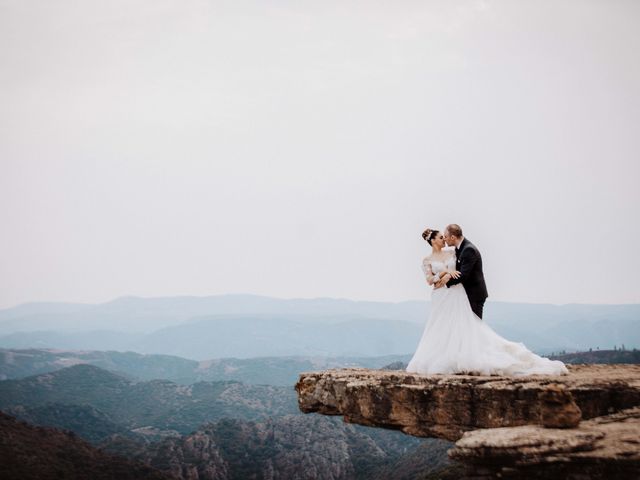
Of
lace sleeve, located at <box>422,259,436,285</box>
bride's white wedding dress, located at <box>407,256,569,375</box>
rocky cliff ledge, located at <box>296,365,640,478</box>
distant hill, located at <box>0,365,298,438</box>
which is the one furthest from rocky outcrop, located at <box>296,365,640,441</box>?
distant hill, located at <box>0,365,298,438</box>

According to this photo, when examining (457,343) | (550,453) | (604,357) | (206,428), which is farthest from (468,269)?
(604,357)

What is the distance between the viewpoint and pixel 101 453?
62156 millimetres

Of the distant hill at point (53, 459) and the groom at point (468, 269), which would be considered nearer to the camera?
the groom at point (468, 269)

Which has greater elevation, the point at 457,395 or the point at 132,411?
the point at 457,395

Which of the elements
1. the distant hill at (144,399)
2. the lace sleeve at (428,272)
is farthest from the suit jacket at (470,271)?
the distant hill at (144,399)

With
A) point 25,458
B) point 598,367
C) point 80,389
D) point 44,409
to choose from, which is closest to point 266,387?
point 80,389

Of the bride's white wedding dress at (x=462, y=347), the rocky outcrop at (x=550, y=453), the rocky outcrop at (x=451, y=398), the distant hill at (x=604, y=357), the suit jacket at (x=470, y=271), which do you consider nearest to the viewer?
the rocky outcrop at (x=550, y=453)

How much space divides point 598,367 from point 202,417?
11780 cm

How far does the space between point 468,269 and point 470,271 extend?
0.10 metres

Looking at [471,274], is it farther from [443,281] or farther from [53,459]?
[53,459]

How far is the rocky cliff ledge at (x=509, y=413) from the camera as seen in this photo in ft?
23.9

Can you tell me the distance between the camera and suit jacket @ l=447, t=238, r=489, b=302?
12.5 metres

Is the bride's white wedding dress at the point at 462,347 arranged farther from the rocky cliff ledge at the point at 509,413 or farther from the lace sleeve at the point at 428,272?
the rocky cliff ledge at the point at 509,413

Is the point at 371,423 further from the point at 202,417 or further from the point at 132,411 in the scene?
the point at 132,411
